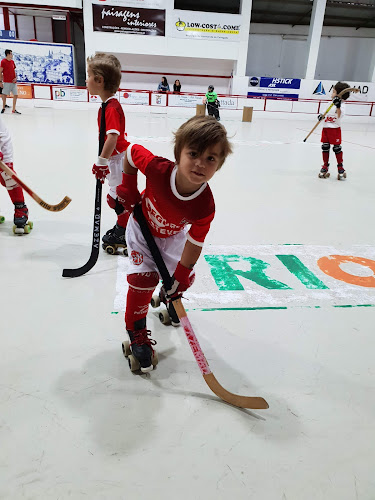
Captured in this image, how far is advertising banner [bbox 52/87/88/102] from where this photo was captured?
53.8 ft

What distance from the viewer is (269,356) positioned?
194cm

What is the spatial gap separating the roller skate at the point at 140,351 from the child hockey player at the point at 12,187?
195 centimetres

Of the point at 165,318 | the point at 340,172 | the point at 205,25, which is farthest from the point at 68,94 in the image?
the point at 165,318

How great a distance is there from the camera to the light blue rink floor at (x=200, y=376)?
1.30m

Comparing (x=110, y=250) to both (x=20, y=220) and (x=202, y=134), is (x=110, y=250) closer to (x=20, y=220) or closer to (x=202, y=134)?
(x=20, y=220)

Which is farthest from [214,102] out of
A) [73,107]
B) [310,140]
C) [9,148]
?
[9,148]

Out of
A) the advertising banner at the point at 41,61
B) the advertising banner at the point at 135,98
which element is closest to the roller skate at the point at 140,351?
the advertising banner at the point at 135,98

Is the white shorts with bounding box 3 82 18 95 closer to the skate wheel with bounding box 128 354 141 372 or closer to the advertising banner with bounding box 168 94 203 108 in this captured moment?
the advertising banner with bounding box 168 94 203 108

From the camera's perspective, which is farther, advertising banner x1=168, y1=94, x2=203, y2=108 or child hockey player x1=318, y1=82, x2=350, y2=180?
advertising banner x1=168, y1=94, x2=203, y2=108

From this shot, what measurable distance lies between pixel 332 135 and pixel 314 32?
17.3m

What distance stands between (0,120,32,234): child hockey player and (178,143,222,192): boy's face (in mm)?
2260

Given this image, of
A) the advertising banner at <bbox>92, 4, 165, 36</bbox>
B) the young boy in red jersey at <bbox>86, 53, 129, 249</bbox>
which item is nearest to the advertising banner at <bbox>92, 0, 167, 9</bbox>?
the advertising banner at <bbox>92, 4, 165, 36</bbox>

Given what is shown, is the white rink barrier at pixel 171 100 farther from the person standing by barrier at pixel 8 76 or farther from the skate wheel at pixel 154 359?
the skate wheel at pixel 154 359

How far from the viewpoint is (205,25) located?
1927 centimetres
